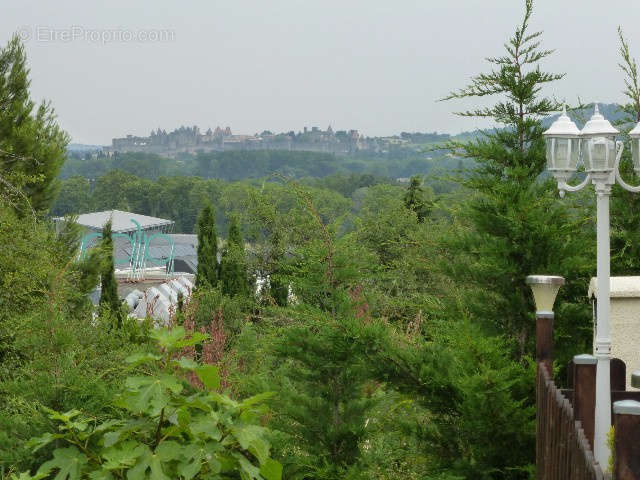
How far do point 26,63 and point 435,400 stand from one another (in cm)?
1408

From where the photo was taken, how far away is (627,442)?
1.77m

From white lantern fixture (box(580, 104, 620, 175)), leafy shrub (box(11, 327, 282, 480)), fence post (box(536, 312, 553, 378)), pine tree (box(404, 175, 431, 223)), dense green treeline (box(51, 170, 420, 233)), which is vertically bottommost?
dense green treeline (box(51, 170, 420, 233))

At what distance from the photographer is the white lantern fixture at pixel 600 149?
4.24m

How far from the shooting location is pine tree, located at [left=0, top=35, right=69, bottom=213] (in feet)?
54.4

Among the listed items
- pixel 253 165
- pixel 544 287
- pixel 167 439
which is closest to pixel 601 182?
pixel 544 287

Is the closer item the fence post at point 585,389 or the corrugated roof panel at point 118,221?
the fence post at point 585,389

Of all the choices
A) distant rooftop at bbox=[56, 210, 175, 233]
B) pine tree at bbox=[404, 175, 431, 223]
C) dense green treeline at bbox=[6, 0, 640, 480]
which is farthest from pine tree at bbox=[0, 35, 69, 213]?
distant rooftop at bbox=[56, 210, 175, 233]

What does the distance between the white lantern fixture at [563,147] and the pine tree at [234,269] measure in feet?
58.3

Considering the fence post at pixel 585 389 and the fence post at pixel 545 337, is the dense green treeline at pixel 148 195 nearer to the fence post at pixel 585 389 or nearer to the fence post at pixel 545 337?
the fence post at pixel 545 337

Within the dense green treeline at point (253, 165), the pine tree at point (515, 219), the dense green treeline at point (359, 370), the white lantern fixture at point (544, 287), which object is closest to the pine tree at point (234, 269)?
the dense green treeline at point (359, 370)

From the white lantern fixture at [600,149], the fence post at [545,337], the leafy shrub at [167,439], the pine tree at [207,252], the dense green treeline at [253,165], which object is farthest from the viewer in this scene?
the dense green treeline at [253,165]

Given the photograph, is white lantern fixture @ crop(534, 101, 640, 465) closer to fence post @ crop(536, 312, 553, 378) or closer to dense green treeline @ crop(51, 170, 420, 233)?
fence post @ crop(536, 312, 553, 378)

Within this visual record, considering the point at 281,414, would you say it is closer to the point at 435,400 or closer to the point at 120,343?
the point at 435,400

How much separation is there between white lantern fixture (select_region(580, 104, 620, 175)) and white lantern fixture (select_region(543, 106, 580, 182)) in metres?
0.10
